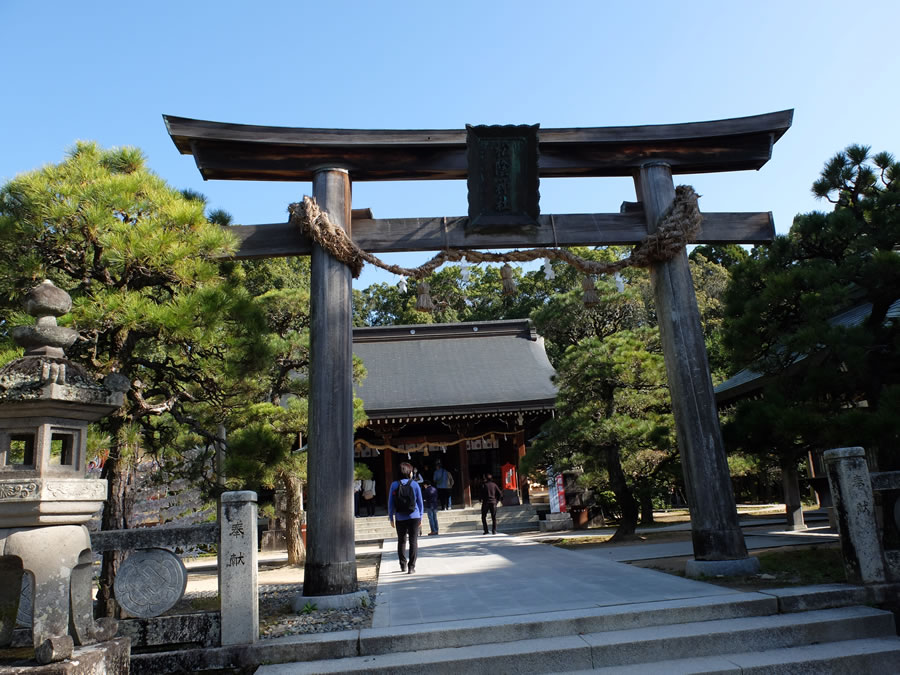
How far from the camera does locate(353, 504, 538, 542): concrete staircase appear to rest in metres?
16.4

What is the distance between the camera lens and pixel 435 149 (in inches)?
278

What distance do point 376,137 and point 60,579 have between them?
5117mm

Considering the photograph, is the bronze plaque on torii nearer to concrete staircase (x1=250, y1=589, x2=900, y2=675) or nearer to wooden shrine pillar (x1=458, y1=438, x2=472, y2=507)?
concrete staircase (x1=250, y1=589, x2=900, y2=675)

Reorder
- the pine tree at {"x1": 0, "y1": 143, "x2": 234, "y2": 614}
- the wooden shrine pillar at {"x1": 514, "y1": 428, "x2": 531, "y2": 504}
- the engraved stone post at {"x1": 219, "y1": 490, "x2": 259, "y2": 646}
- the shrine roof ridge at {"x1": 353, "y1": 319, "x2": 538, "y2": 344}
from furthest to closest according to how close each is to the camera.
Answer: the shrine roof ridge at {"x1": 353, "y1": 319, "x2": 538, "y2": 344}
the wooden shrine pillar at {"x1": 514, "y1": 428, "x2": 531, "y2": 504}
the pine tree at {"x1": 0, "y1": 143, "x2": 234, "y2": 614}
the engraved stone post at {"x1": 219, "y1": 490, "x2": 259, "y2": 646}

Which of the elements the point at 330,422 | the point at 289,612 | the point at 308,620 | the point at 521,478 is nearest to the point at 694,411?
the point at 330,422

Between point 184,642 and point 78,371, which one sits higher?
point 78,371

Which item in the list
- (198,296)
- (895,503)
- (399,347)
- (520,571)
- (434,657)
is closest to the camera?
(434,657)

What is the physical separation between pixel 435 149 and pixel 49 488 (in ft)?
17.2

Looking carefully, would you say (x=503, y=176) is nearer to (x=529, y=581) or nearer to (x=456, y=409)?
(x=529, y=581)

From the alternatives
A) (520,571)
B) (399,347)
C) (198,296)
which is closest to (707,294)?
(399,347)

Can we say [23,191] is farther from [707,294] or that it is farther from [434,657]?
[707,294]

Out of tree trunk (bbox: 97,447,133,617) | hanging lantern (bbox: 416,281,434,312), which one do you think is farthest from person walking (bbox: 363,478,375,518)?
tree trunk (bbox: 97,447,133,617)

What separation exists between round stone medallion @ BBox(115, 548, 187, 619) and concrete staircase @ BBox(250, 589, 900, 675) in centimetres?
Result: 79

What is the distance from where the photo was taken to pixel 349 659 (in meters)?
4.13
